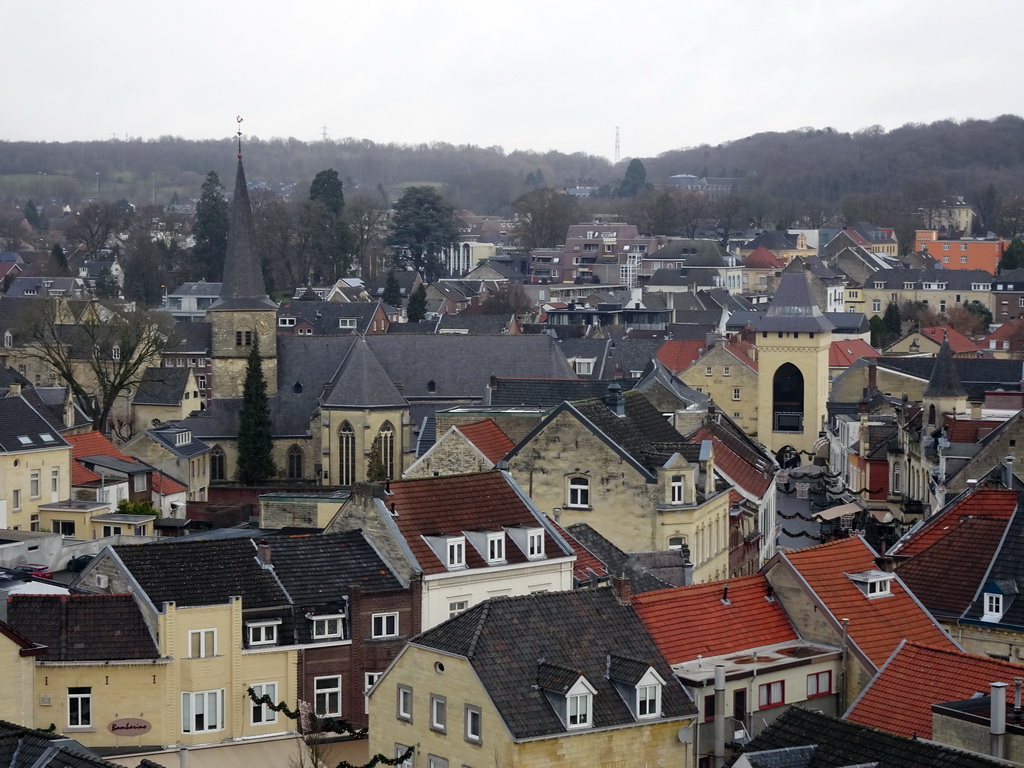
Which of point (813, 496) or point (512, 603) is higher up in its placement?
point (512, 603)

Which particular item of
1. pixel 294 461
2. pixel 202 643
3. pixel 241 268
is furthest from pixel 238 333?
pixel 202 643

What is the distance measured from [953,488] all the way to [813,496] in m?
25.2

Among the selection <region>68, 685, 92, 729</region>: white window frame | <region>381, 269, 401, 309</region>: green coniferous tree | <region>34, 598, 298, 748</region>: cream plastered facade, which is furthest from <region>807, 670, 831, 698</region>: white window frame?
<region>381, 269, 401, 309</region>: green coniferous tree

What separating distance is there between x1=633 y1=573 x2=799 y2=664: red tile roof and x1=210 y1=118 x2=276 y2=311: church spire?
186 ft

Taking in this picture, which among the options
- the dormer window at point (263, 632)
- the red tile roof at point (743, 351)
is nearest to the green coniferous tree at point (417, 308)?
the red tile roof at point (743, 351)

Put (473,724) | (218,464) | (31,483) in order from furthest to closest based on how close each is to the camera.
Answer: (218,464) → (31,483) → (473,724)

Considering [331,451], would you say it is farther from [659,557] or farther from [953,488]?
[659,557]

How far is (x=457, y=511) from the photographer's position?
37844 mm

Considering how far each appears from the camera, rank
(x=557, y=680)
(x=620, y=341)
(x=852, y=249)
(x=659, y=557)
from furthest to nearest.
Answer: (x=852, y=249), (x=620, y=341), (x=659, y=557), (x=557, y=680)

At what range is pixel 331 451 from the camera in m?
81.0

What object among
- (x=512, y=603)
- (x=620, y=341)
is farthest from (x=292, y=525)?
(x=620, y=341)

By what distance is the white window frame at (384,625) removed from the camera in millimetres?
35438

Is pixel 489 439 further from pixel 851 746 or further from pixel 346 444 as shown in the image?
pixel 346 444

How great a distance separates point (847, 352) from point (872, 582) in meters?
76.0
